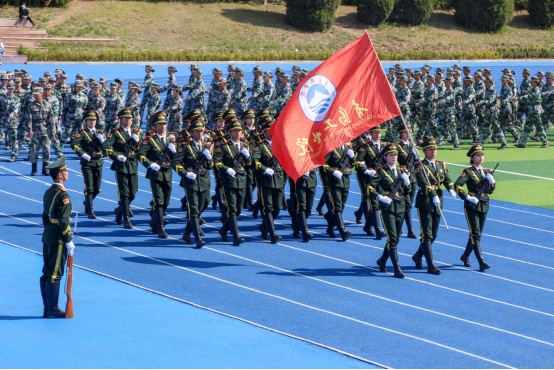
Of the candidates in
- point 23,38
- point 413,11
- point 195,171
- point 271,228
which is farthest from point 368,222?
point 413,11

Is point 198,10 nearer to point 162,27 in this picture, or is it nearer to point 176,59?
point 162,27

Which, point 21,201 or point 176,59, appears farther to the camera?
point 176,59

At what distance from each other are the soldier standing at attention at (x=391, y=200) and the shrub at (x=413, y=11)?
49376mm

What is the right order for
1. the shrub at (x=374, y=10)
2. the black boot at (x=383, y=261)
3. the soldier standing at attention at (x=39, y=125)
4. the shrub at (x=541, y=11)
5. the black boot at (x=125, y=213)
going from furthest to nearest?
the shrub at (x=541, y=11), the shrub at (x=374, y=10), the soldier standing at attention at (x=39, y=125), the black boot at (x=125, y=213), the black boot at (x=383, y=261)

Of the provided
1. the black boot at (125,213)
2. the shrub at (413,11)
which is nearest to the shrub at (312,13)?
the shrub at (413,11)

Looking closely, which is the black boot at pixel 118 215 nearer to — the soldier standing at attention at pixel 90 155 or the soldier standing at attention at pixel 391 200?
the soldier standing at attention at pixel 90 155

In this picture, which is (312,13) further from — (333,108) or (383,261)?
(333,108)

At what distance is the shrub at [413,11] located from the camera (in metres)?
57.2

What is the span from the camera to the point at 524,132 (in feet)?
72.8

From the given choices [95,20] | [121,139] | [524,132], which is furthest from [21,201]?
[95,20]

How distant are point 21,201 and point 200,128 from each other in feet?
16.9

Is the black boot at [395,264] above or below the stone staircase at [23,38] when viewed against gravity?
below

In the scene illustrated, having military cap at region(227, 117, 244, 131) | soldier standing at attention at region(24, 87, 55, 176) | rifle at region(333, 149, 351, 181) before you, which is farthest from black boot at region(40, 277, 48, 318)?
soldier standing at attention at region(24, 87, 55, 176)

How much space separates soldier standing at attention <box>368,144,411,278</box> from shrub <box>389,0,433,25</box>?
49.4 metres
